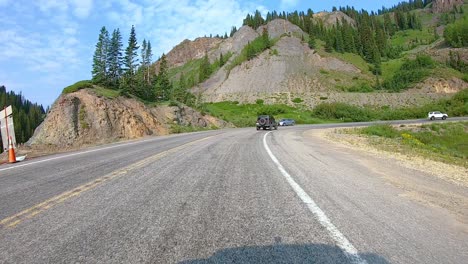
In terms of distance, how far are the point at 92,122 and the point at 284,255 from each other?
33.9 meters

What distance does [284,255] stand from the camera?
3.81m

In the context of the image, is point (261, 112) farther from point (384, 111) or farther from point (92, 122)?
point (92, 122)

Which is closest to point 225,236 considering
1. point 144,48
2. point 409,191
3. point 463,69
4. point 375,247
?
point 375,247

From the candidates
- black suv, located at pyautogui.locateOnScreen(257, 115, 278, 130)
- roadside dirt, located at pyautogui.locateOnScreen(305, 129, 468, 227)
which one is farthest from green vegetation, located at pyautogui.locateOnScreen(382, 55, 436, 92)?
roadside dirt, located at pyautogui.locateOnScreen(305, 129, 468, 227)

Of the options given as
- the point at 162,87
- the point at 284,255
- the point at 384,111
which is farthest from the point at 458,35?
the point at 284,255

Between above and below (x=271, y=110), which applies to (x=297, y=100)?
above

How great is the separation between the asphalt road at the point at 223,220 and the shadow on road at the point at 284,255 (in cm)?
1

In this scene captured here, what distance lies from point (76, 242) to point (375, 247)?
11.3 ft

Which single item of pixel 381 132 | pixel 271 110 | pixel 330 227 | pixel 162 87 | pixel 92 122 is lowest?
pixel 381 132

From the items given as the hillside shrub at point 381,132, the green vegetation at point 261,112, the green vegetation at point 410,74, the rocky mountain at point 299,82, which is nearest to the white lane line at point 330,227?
the hillside shrub at point 381,132

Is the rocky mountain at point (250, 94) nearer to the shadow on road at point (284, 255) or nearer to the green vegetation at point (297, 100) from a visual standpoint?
the green vegetation at point (297, 100)

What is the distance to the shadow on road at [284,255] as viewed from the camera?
3680 millimetres

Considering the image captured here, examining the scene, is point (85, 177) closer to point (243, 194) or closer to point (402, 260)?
point (243, 194)

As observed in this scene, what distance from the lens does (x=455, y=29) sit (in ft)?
535
